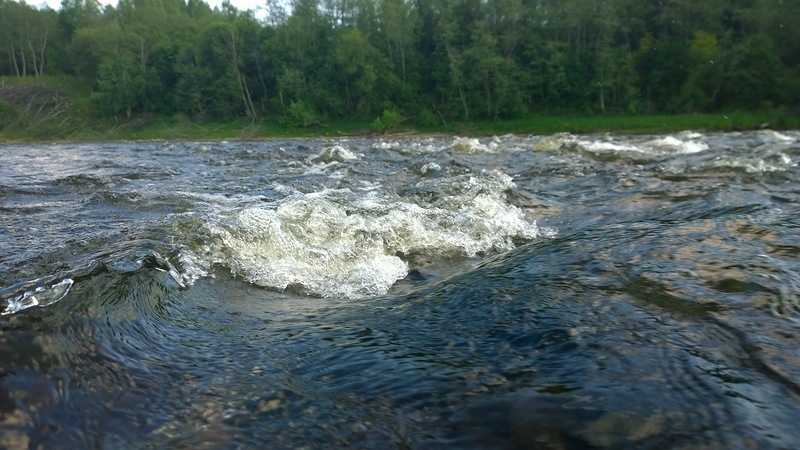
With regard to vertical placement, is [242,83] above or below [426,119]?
above

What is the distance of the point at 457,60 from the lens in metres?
52.1

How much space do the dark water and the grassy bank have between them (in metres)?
33.8

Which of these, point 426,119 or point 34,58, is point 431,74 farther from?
point 34,58

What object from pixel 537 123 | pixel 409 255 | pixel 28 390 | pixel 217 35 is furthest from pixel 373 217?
pixel 217 35

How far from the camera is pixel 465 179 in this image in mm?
9305

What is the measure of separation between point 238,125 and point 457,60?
2387 centimetres

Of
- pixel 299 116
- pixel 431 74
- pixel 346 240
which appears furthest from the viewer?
pixel 431 74

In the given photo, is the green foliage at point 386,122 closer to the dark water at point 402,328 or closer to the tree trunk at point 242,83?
the tree trunk at point 242,83

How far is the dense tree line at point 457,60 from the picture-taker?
143ft

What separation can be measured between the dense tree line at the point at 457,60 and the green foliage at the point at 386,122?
120 inches

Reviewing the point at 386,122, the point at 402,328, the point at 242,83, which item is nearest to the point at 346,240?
the point at 402,328

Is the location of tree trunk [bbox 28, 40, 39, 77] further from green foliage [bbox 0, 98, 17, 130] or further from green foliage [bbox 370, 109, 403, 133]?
A: green foliage [bbox 370, 109, 403, 133]

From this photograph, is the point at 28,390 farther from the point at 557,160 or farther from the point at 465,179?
the point at 557,160

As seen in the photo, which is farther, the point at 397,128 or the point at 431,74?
the point at 431,74
